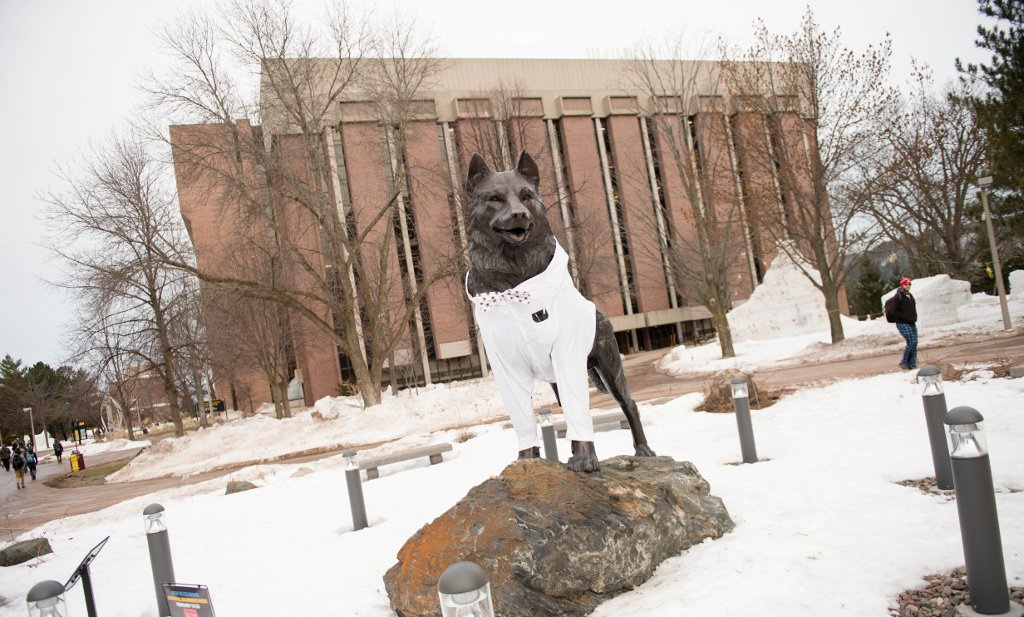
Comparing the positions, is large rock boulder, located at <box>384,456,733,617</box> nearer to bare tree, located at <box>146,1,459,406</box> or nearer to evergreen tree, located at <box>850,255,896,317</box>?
bare tree, located at <box>146,1,459,406</box>

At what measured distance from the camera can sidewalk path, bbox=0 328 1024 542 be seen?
1028 cm

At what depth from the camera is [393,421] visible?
15.4 meters

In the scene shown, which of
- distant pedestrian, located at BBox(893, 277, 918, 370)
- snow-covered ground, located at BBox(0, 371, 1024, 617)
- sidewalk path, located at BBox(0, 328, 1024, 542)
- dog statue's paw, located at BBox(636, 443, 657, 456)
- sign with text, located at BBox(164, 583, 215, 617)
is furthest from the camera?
sidewalk path, located at BBox(0, 328, 1024, 542)

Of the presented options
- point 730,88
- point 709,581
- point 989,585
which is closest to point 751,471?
point 709,581

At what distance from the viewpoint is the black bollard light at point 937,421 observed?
4.38 metres

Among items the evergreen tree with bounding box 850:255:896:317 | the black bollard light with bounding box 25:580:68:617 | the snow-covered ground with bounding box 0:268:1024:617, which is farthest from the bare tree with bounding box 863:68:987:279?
the black bollard light with bounding box 25:580:68:617

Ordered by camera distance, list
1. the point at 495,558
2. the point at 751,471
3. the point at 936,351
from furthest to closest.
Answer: the point at 936,351, the point at 751,471, the point at 495,558

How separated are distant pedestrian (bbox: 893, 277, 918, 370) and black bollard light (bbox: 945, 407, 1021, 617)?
8042 millimetres

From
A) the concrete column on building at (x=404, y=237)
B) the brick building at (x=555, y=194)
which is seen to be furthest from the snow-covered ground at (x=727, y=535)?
the brick building at (x=555, y=194)

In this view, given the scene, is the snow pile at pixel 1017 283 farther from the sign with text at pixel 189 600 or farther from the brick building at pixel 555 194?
the sign with text at pixel 189 600

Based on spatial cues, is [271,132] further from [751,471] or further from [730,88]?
[751,471]

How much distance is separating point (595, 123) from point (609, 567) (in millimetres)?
40218

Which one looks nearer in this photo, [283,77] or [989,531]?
[989,531]

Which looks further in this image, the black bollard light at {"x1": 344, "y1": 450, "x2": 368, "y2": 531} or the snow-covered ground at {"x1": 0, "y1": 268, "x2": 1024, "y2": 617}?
the black bollard light at {"x1": 344, "y1": 450, "x2": 368, "y2": 531}
